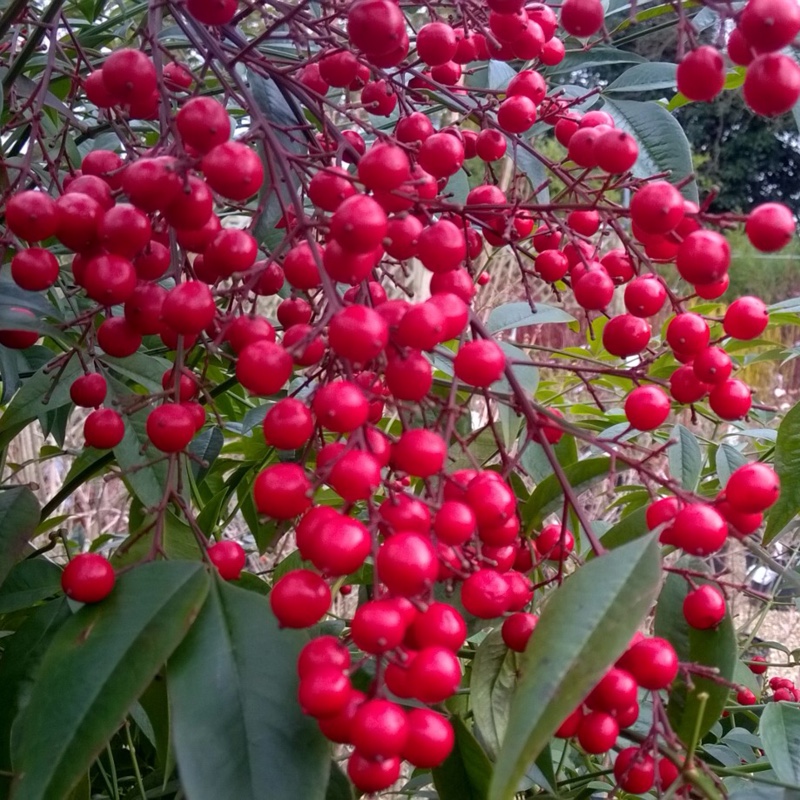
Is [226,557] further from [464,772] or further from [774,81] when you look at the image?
[774,81]

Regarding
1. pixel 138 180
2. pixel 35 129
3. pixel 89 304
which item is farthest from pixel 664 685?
pixel 89 304

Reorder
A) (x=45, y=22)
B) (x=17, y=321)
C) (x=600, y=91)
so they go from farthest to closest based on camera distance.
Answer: (x=600, y=91), (x=45, y=22), (x=17, y=321)

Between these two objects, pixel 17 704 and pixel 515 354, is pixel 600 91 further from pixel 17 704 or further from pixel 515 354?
pixel 17 704

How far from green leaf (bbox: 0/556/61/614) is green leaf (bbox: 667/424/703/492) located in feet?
1.63

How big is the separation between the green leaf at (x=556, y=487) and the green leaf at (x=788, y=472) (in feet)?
0.42

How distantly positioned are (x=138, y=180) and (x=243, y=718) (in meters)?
0.24

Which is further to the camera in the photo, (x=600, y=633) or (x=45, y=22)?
(x=45, y=22)

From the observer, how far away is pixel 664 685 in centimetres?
36

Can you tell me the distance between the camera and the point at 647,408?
466 mm

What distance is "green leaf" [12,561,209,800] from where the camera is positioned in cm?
31

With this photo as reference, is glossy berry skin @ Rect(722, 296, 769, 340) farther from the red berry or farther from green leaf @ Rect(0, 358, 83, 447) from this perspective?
green leaf @ Rect(0, 358, 83, 447)

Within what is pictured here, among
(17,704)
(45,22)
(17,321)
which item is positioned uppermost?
(45,22)

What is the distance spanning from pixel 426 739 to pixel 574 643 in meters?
0.09

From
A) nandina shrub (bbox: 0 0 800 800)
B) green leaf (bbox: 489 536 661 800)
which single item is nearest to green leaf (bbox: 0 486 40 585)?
nandina shrub (bbox: 0 0 800 800)
